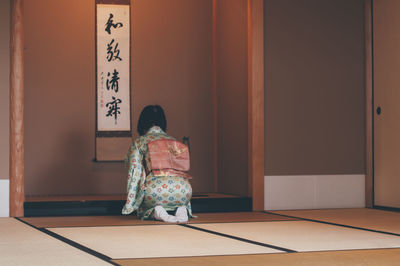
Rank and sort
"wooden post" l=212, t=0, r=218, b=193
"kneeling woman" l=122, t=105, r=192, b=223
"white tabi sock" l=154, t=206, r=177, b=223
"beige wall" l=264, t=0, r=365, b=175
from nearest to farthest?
"white tabi sock" l=154, t=206, r=177, b=223
"kneeling woman" l=122, t=105, r=192, b=223
"beige wall" l=264, t=0, r=365, b=175
"wooden post" l=212, t=0, r=218, b=193

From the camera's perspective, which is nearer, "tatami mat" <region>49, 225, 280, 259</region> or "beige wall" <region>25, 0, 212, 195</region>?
"tatami mat" <region>49, 225, 280, 259</region>

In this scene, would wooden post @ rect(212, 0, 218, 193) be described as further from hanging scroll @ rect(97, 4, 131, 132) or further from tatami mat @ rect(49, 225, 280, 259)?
tatami mat @ rect(49, 225, 280, 259)

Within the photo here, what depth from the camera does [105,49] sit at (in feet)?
20.0

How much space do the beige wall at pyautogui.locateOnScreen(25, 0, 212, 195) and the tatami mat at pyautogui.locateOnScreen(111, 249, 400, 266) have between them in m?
3.28

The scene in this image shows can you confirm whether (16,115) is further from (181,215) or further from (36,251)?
(36,251)

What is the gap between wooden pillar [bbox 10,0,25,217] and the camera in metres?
4.91

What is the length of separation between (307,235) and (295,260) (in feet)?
3.06

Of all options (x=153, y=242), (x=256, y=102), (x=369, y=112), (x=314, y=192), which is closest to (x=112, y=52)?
(x=256, y=102)

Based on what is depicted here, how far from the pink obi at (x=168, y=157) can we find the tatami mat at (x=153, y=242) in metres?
0.63

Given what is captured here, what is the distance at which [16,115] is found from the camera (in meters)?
4.94

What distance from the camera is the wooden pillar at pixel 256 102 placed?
5469mm

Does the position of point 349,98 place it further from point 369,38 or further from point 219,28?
point 219,28

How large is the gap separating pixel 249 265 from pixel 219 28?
394cm

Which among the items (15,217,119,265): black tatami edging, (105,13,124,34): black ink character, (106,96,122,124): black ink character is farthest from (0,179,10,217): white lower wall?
(105,13,124,34): black ink character
